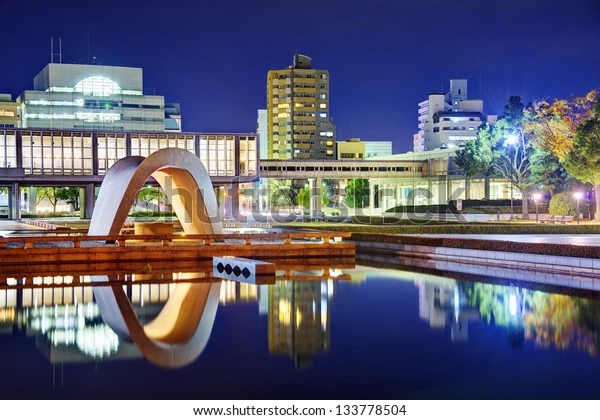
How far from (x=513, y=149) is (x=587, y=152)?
1842 centimetres

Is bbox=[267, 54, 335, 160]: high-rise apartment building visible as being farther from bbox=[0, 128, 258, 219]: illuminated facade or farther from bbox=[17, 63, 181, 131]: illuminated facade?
bbox=[0, 128, 258, 219]: illuminated facade

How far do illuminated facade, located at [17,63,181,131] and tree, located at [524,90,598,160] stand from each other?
239 ft

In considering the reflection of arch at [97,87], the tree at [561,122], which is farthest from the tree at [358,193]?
the tree at [561,122]

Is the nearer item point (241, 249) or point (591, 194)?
point (241, 249)

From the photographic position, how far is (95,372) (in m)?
12.1

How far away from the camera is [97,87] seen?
399ft

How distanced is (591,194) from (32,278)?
5011cm

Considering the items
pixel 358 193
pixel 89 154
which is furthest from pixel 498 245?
pixel 358 193

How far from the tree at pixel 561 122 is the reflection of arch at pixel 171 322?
125 ft

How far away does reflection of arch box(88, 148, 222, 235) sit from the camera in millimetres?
31797

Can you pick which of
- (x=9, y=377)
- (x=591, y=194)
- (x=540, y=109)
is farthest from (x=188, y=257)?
(x=591, y=194)

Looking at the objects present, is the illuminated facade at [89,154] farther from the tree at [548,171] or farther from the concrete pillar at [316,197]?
the tree at [548,171]
